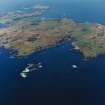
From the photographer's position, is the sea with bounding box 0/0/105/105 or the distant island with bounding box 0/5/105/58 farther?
the distant island with bounding box 0/5/105/58

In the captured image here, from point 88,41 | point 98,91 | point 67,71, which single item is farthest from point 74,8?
point 98,91

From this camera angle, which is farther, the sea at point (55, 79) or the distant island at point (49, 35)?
the distant island at point (49, 35)

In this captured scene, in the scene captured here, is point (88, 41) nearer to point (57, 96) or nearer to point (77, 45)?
point (77, 45)

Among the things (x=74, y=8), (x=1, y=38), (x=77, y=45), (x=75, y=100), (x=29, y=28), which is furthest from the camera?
(x=74, y=8)

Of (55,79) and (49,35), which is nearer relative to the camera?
(55,79)
